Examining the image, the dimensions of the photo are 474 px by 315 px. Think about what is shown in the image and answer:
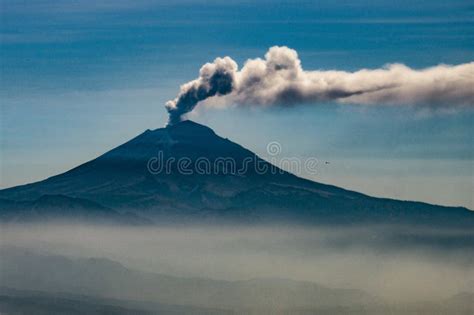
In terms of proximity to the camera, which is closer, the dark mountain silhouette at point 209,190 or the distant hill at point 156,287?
the distant hill at point 156,287

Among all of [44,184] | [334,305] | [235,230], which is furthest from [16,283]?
[334,305]

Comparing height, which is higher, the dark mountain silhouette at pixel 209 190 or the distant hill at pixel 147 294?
the dark mountain silhouette at pixel 209 190

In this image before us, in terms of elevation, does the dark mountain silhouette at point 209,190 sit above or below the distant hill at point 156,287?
above

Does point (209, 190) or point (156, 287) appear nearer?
point (156, 287)

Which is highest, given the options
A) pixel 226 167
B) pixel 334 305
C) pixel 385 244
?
pixel 226 167

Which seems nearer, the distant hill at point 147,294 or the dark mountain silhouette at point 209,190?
the distant hill at point 147,294

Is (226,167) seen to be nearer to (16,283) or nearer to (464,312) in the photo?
(16,283)

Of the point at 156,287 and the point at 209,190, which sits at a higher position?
the point at 209,190

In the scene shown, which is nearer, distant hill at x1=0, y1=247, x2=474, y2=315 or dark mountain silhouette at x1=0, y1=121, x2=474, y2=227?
distant hill at x1=0, y1=247, x2=474, y2=315
